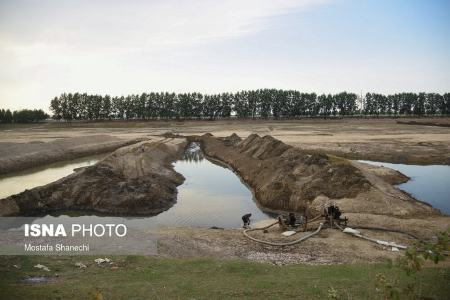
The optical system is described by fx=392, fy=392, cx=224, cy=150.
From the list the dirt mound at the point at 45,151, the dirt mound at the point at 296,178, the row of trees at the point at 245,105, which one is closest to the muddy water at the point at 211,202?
the dirt mound at the point at 296,178

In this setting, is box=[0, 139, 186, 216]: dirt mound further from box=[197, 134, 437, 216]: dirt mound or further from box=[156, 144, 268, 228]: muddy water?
box=[197, 134, 437, 216]: dirt mound

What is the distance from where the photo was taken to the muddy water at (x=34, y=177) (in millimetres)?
38719

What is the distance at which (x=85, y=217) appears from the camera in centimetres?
2991

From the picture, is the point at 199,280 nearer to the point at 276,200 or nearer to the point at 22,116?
the point at 276,200

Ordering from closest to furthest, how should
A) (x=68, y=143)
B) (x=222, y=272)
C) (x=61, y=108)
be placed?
(x=222, y=272), (x=68, y=143), (x=61, y=108)

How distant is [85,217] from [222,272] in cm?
1764

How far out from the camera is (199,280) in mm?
14594

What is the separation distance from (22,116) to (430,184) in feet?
517

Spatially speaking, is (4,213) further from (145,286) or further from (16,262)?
(145,286)

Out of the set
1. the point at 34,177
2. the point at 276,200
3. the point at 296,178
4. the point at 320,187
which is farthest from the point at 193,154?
the point at 320,187

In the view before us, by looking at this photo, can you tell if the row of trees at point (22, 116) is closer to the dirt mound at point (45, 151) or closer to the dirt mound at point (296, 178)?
the dirt mound at point (45, 151)

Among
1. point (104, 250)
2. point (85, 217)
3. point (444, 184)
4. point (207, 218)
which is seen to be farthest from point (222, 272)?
point (444, 184)

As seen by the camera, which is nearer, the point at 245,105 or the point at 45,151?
the point at 45,151

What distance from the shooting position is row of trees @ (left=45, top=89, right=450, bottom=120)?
164375 millimetres
